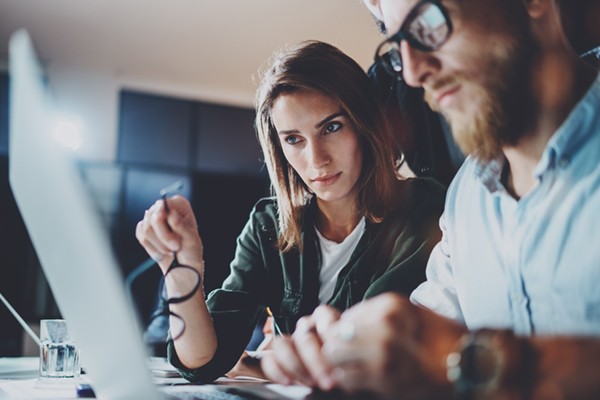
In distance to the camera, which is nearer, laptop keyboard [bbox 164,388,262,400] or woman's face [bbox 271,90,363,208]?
laptop keyboard [bbox 164,388,262,400]

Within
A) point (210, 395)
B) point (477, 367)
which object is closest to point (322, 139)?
point (210, 395)

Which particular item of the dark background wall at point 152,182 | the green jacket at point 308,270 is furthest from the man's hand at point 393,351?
the dark background wall at point 152,182

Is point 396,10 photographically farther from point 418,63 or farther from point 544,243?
point 544,243

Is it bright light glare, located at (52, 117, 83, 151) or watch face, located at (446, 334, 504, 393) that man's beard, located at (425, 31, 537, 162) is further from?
bright light glare, located at (52, 117, 83, 151)

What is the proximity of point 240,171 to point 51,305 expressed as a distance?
2301 millimetres

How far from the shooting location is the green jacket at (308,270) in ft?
4.40

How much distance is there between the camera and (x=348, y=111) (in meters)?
1.51

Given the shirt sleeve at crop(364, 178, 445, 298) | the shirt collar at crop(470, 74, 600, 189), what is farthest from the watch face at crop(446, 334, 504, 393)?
the shirt sleeve at crop(364, 178, 445, 298)

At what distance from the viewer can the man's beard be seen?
884 millimetres

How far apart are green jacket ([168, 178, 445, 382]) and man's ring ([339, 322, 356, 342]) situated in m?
0.71

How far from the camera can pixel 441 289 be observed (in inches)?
43.4

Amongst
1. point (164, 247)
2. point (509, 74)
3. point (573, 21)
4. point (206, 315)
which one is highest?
point (573, 21)

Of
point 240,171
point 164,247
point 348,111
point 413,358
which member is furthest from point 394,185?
point 240,171

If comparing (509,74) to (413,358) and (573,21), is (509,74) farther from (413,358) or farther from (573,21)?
(413,358)
